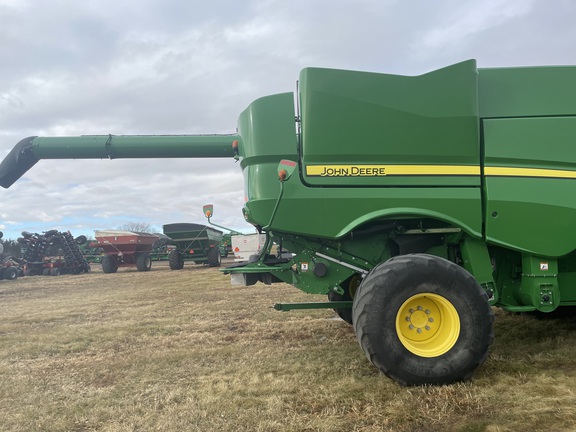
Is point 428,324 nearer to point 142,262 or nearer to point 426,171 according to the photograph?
point 426,171

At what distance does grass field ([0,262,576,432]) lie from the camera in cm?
283

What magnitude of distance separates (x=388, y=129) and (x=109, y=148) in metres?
3.32

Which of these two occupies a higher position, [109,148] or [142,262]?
[109,148]

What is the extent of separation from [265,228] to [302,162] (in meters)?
0.67

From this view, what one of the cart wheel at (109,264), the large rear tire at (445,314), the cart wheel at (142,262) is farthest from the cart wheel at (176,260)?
the large rear tire at (445,314)

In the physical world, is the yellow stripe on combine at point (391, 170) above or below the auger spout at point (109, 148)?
below

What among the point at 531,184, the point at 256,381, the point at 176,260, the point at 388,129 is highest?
the point at 388,129

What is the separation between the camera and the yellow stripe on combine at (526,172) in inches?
148

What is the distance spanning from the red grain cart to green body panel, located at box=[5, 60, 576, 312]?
57.3 feet

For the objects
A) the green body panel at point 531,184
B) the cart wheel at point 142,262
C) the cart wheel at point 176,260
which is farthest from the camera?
the cart wheel at point 142,262

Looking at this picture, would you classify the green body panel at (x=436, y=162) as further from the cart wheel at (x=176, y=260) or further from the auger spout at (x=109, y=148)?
the cart wheel at (x=176, y=260)

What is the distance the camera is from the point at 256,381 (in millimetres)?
3559

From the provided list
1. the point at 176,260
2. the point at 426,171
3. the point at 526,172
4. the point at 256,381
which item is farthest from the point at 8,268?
the point at 526,172

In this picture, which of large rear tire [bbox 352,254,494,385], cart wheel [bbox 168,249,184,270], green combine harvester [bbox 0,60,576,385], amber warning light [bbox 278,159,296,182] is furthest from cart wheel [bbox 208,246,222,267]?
large rear tire [bbox 352,254,494,385]
